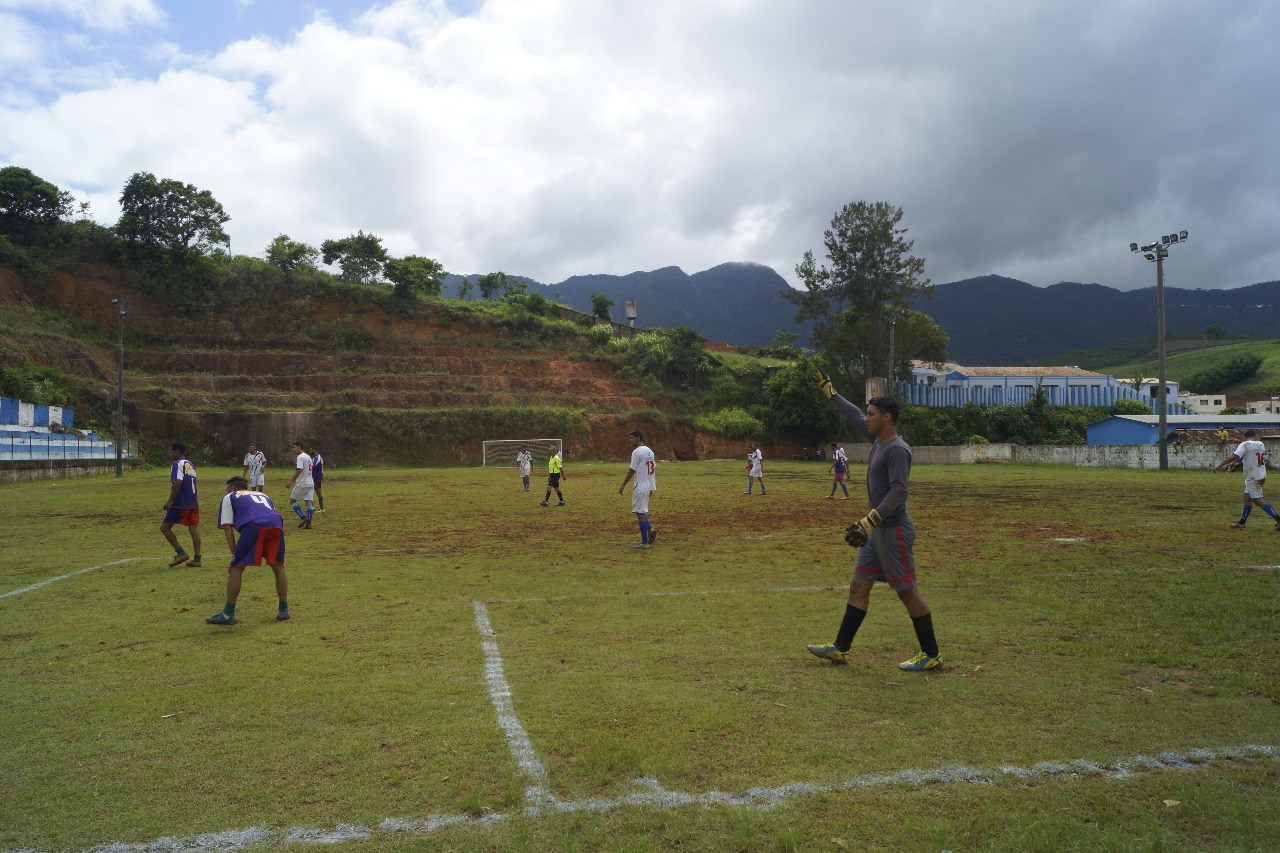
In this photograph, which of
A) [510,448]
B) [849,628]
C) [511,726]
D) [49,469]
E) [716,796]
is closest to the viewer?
[716,796]

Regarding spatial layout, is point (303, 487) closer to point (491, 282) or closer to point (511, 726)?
point (511, 726)

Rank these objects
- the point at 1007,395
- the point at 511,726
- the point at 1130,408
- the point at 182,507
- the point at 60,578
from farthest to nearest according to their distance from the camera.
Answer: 1. the point at 1007,395
2. the point at 1130,408
3. the point at 182,507
4. the point at 60,578
5. the point at 511,726

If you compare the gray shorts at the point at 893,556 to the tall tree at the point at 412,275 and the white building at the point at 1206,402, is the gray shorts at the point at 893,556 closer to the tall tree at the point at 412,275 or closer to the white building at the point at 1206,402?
the tall tree at the point at 412,275

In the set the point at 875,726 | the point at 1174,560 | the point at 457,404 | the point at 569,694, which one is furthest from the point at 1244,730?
the point at 457,404

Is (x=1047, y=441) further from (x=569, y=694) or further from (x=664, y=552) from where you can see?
(x=569, y=694)

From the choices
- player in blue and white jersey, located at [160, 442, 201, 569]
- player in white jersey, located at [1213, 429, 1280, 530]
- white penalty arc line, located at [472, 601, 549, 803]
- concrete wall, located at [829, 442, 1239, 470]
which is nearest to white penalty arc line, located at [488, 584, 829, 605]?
white penalty arc line, located at [472, 601, 549, 803]

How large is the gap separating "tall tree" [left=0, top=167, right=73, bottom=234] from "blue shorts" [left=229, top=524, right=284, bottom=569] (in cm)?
7130

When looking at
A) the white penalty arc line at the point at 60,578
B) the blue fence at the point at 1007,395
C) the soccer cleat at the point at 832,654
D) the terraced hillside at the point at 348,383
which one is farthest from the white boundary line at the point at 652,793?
the blue fence at the point at 1007,395

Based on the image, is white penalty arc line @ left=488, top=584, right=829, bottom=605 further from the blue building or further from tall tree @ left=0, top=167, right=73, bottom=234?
tall tree @ left=0, top=167, right=73, bottom=234

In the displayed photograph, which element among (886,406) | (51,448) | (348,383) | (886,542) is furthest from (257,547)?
(348,383)

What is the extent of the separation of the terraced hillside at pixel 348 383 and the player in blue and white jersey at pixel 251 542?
46279 mm

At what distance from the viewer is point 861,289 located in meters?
64.1

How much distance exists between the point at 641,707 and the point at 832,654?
77.2 inches

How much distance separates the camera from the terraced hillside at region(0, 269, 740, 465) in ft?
166
